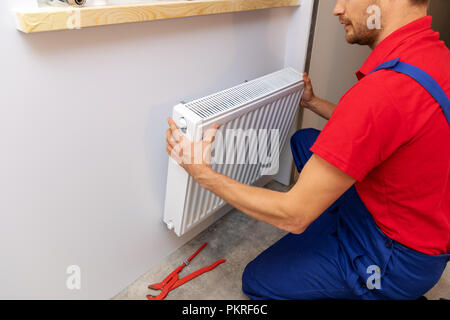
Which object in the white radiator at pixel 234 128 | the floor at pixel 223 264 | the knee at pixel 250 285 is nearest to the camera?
the white radiator at pixel 234 128

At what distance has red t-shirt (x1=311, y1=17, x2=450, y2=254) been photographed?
0.78m

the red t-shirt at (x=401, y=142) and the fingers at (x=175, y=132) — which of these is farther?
the fingers at (x=175, y=132)

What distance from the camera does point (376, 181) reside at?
3.07ft

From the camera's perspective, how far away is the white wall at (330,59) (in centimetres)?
168

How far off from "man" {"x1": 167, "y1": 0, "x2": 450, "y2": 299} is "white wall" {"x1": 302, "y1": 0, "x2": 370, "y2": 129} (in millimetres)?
687

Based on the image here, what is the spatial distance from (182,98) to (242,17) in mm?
378

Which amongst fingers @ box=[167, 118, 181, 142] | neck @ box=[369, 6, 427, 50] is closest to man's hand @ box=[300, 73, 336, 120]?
neck @ box=[369, 6, 427, 50]

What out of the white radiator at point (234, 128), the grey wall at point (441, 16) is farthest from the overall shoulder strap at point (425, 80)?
the grey wall at point (441, 16)

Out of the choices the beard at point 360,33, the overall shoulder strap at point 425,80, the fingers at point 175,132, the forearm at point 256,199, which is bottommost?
the forearm at point 256,199

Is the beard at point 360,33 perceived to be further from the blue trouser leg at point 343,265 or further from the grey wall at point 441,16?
the grey wall at point 441,16

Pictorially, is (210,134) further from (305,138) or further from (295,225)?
(305,138)

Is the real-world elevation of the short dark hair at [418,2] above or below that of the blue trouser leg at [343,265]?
above

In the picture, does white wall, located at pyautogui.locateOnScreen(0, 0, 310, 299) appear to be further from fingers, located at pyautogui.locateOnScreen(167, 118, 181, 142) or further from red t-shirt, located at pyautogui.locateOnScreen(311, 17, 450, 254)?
red t-shirt, located at pyautogui.locateOnScreen(311, 17, 450, 254)
